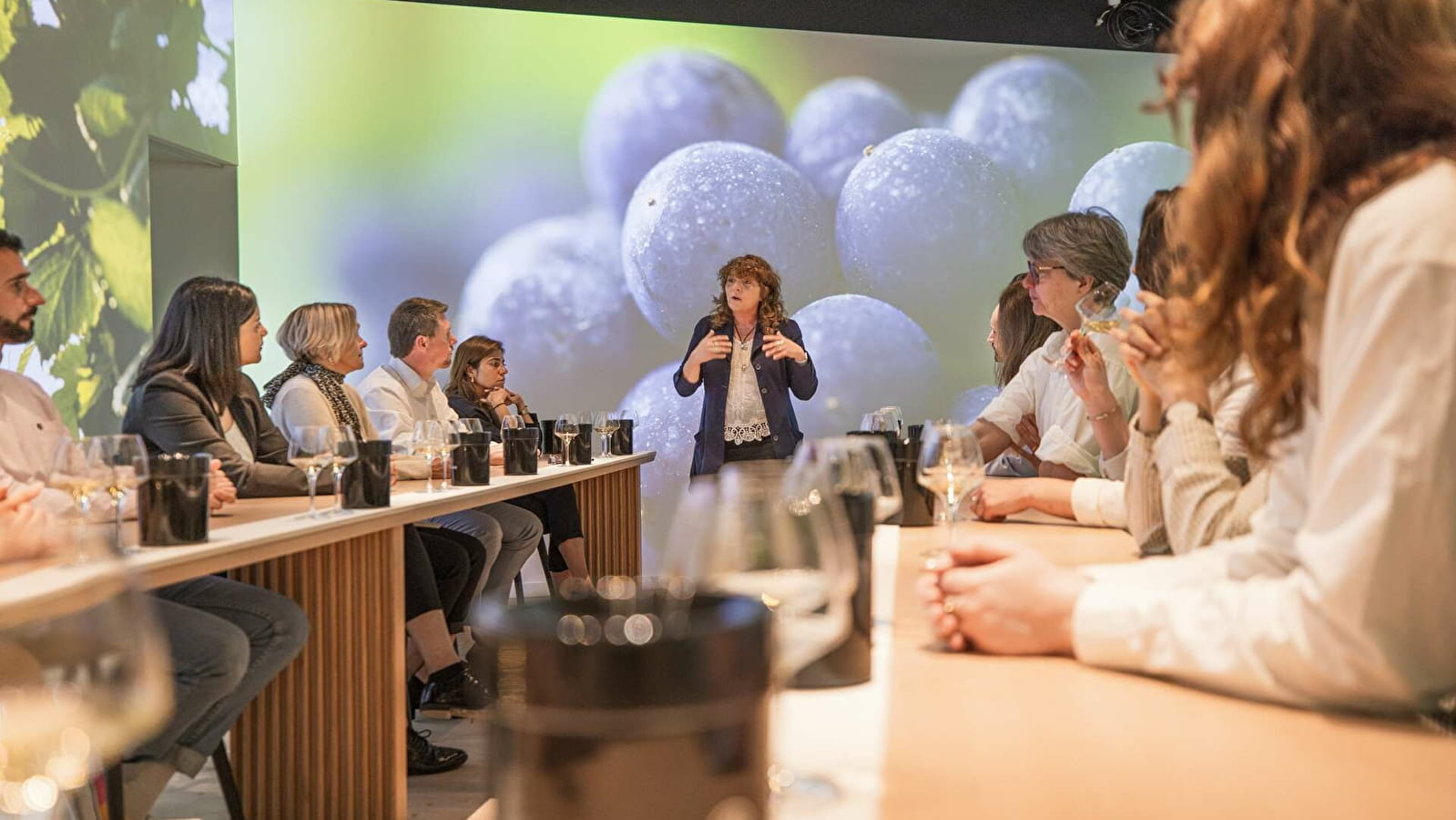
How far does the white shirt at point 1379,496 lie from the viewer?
0.76 meters

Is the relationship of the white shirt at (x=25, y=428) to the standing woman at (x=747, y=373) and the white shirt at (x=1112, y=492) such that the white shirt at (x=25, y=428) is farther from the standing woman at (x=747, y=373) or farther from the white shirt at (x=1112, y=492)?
the standing woman at (x=747, y=373)

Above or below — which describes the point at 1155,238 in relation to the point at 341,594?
above

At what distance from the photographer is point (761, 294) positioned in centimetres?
532

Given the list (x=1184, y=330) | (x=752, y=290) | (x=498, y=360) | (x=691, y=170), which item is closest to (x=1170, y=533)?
(x=1184, y=330)

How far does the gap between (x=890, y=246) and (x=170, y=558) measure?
564 cm

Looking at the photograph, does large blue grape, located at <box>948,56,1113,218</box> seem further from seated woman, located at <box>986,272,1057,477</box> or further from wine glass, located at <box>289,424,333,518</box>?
wine glass, located at <box>289,424,333,518</box>

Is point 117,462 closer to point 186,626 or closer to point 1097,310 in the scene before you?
point 186,626

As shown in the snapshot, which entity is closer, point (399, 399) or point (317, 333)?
point (317, 333)

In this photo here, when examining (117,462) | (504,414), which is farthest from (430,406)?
(117,462)

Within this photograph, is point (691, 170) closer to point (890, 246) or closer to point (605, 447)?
point (890, 246)

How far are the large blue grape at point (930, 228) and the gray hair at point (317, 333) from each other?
3552mm

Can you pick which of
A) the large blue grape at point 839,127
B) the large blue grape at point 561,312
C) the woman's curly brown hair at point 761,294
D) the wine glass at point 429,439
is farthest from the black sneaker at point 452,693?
the large blue grape at point 839,127

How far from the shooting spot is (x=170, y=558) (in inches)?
77.4

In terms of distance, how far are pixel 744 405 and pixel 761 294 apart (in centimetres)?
51
